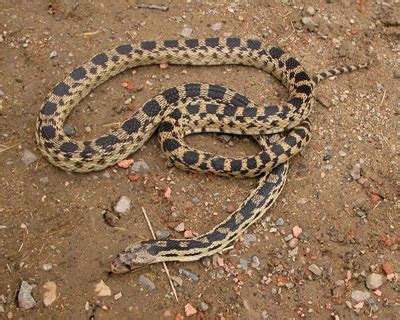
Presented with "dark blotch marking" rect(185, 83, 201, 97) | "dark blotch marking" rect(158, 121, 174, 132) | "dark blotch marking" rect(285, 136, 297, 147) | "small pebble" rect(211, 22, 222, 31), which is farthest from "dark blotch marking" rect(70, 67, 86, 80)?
"dark blotch marking" rect(285, 136, 297, 147)

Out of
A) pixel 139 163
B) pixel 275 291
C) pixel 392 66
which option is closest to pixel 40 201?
pixel 139 163

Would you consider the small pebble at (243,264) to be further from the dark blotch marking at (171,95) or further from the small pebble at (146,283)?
the dark blotch marking at (171,95)

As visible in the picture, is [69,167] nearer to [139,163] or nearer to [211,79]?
[139,163]

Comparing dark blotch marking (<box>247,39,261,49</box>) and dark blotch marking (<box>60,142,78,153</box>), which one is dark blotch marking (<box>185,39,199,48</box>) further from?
dark blotch marking (<box>60,142,78,153</box>)

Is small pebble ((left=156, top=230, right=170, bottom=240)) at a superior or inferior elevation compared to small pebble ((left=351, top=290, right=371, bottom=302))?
inferior

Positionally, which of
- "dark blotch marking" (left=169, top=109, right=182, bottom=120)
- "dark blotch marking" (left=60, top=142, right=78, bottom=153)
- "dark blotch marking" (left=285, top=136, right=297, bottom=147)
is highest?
"dark blotch marking" (left=285, top=136, right=297, bottom=147)

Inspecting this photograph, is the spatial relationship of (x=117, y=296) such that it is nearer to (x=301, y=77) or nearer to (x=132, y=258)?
(x=132, y=258)

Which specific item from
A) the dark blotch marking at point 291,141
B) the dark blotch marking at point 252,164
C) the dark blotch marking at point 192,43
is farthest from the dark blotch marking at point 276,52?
the dark blotch marking at point 252,164
